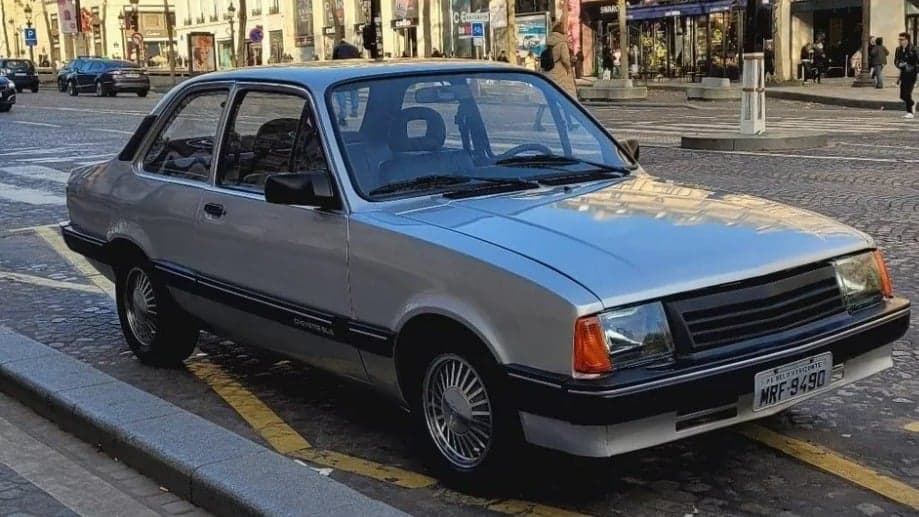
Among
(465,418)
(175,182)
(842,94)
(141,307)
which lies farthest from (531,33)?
(465,418)

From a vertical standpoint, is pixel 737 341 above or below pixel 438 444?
above

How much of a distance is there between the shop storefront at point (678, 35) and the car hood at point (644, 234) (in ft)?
122

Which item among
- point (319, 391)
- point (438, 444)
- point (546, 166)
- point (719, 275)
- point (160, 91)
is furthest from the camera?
point (160, 91)

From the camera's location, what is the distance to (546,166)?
Result: 495cm

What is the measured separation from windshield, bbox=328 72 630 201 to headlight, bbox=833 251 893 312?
1191 millimetres

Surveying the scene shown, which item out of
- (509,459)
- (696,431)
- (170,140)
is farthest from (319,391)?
(696,431)

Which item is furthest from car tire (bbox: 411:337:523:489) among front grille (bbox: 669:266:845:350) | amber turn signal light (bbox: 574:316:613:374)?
front grille (bbox: 669:266:845:350)

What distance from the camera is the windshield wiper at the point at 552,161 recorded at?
4930 millimetres

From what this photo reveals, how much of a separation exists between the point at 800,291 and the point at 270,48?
7185cm

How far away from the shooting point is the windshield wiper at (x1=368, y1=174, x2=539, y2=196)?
15.1 feet

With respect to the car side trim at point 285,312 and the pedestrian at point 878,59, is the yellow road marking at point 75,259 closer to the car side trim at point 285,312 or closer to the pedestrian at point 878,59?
the car side trim at point 285,312

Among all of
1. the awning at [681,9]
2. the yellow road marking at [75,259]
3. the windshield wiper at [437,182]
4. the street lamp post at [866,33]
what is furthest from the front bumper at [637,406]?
the awning at [681,9]

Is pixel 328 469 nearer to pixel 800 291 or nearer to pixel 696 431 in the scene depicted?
pixel 696 431

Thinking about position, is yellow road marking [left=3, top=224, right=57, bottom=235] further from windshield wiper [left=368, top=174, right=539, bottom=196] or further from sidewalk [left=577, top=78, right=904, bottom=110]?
sidewalk [left=577, top=78, right=904, bottom=110]
